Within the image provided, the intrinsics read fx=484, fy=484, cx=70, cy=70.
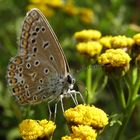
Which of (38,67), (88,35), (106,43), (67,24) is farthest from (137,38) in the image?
(67,24)

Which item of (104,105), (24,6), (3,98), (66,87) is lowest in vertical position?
(104,105)

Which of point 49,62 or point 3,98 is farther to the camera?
point 3,98

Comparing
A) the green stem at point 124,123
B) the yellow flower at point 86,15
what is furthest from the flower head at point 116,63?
the yellow flower at point 86,15

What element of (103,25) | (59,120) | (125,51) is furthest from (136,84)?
(103,25)

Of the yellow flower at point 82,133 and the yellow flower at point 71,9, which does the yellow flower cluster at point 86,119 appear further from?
the yellow flower at point 71,9

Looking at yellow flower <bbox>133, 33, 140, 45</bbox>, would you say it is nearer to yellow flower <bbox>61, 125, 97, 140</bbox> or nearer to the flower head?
the flower head

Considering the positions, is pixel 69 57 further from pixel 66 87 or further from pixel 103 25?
pixel 66 87

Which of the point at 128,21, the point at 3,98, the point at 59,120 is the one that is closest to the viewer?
the point at 59,120
